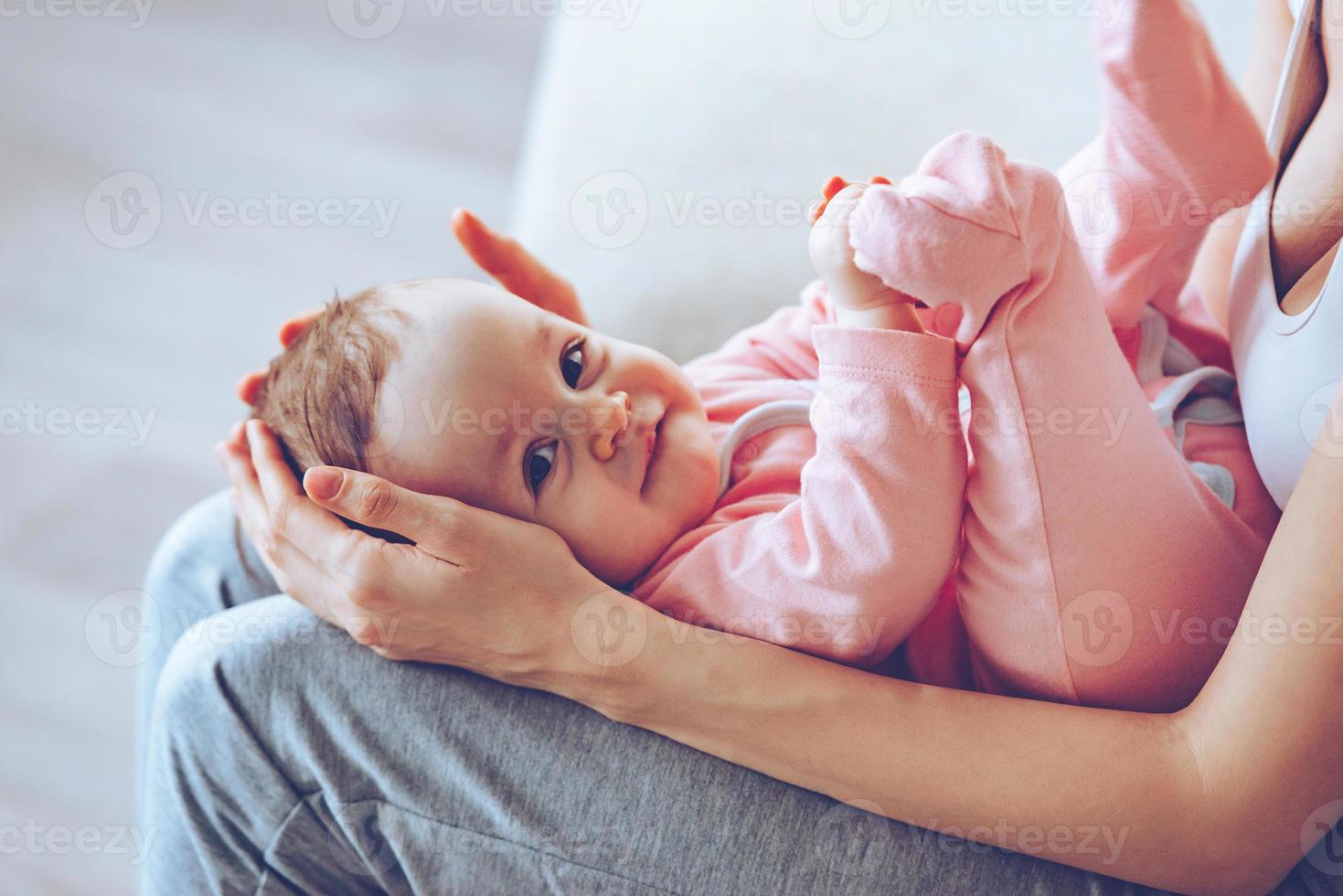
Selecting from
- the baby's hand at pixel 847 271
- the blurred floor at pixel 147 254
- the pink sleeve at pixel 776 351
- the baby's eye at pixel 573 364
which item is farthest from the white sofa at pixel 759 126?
the blurred floor at pixel 147 254

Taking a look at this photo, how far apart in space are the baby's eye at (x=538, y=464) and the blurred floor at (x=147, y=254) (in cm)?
101

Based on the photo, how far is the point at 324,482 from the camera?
0.84m

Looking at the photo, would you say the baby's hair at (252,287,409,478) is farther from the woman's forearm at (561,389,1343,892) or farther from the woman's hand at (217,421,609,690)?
the woman's forearm at (561,389,1343,892)

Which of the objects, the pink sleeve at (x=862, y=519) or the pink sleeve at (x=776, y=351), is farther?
the pink sleeve at (x=776, y=351)

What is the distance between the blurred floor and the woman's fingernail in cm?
99

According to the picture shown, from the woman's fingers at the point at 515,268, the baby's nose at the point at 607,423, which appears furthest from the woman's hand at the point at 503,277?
the baby's nose at the point at 607,423

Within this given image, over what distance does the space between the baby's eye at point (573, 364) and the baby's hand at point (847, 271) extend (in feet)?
0.94

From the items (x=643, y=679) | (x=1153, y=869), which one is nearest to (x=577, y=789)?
(x=643, y=679)

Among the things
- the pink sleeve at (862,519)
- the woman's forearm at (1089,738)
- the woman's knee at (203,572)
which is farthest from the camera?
the woman's knee at (203,572)

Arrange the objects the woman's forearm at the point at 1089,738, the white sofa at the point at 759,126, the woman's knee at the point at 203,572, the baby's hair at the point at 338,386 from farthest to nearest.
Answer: the white sofa at the point at 759,126, the woman's knee at the point at 203,572, the baby's hair at the point at 338,386, the woman's forearm at the point at 1089,738

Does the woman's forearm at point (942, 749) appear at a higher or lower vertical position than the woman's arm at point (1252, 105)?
lower

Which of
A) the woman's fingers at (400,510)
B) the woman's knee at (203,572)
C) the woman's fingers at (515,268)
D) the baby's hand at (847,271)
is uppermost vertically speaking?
the baby's hand at (847,271)

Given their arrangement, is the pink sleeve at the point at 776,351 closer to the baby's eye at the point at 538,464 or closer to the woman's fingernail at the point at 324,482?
the baby's eye at the point at 538,464

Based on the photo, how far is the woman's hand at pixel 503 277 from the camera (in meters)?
1.11
